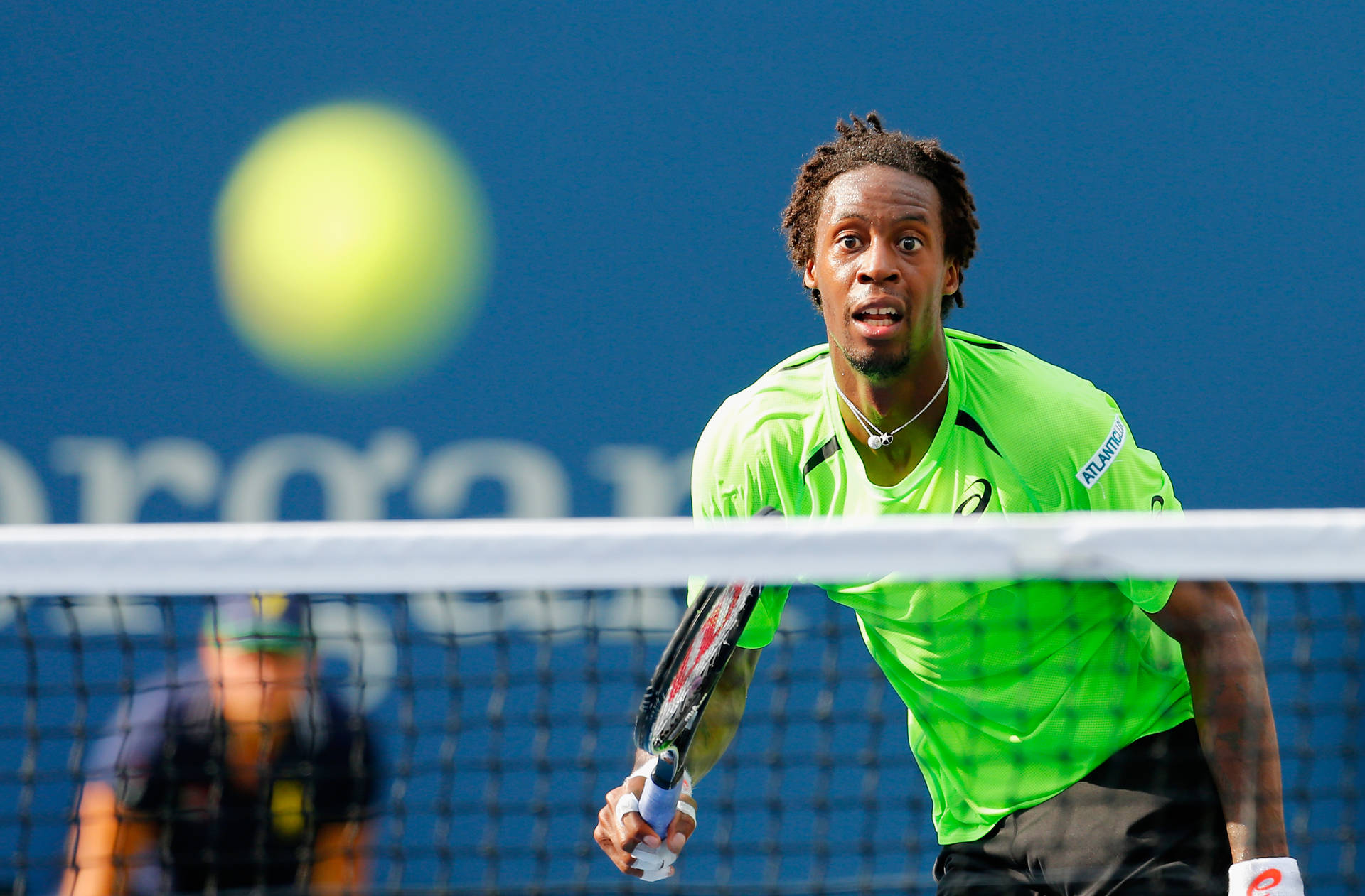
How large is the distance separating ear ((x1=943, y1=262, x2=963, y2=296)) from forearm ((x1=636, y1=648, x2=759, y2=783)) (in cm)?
76

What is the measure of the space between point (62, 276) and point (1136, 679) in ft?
10.3

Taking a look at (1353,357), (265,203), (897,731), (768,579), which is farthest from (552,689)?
(1353,357)

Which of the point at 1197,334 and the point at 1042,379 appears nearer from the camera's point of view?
the point at 1042,379

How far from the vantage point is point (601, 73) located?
3812mm

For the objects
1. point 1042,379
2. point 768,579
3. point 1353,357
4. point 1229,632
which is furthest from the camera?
point 1353,357

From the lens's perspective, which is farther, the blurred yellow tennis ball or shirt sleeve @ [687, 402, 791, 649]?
the blurred yellow tennis ball

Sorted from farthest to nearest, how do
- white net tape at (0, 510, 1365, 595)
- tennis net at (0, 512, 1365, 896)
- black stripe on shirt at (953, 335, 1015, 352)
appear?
tennis net at (0, 512, 1365, 896)
black stripe on shirt at (953, 335, 1015, 352)
white net tape at (0, 510, 1365, 595)

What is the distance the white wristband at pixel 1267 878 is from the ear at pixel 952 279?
1092mm

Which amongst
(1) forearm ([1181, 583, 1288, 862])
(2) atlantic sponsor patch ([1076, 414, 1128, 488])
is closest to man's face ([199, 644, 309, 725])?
(2) atlantic sponsor patch ([1076, 414, 1128, 488])

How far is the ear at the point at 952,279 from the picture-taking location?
8.13 feet

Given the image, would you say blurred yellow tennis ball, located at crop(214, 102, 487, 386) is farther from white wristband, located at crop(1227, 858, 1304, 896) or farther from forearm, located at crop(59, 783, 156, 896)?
white wristband, located at crop(1227, 858, 1304, 896)

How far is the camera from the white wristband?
192cm

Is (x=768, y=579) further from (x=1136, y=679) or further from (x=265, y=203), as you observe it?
(x=265, y=203)

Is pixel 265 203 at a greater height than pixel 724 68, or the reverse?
pixel 724 68
